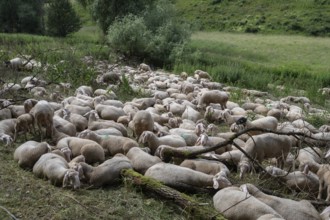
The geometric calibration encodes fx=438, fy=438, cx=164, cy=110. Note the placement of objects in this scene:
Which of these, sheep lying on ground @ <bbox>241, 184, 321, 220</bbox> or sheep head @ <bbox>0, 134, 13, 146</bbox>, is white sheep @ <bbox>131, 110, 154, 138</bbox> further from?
sheep lying on ground @ <bbox>241, 184, 321, 220</bbox>

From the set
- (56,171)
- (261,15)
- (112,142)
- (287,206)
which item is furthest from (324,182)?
(261,15)

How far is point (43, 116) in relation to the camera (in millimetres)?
7086

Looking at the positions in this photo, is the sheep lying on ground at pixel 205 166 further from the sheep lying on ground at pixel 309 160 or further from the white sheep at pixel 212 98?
the white sheep at pixel 212 98

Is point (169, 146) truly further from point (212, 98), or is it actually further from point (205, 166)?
point (212, 98)

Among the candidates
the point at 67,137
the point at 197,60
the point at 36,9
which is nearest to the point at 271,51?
the point at 197,60

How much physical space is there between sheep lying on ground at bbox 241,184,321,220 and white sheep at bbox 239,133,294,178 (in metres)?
1.27

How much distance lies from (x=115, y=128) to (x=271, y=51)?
81.2 ft

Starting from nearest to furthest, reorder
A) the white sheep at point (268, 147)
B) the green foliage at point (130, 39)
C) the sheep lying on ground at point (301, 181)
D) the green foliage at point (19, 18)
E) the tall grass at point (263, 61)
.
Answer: the sheep lying on ground at point (301, 181)
the white sheep at point (268, 147)
the tall grass at point (263, 61)
the green foliage at point (130, 39)
the green foliage at point (19, 18)

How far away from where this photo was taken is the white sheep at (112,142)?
21.9 feet

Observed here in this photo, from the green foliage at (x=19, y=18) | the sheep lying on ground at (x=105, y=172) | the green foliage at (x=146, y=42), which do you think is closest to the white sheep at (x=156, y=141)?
the sheep lying on ground at (x=105, y=172)

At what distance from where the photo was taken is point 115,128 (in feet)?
24.8

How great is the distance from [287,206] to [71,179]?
2566 millimetres

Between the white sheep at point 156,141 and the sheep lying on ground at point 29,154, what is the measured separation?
1.57 m

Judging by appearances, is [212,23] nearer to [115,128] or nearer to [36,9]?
[36,9]
